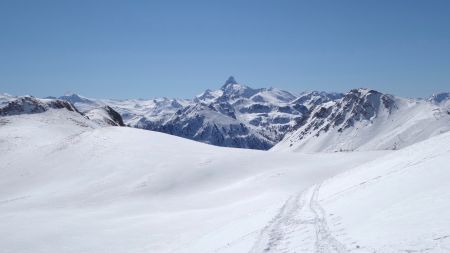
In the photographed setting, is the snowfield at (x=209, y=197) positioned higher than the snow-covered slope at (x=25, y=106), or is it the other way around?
the snow-covered slope at (x=25, y=106)

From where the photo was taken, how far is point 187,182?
4250 centimetres

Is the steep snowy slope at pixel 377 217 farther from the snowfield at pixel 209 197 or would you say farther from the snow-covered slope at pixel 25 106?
the snow-covered slope at pixel 25 106

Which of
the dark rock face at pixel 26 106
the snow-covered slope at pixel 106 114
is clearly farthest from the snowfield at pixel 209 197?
the snow-covered slope at pixel 106 114

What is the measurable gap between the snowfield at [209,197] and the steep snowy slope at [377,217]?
6 centimetres

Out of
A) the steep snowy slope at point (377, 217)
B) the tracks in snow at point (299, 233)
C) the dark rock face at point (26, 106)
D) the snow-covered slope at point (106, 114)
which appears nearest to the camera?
the steep snowy slope at point (377, 217)

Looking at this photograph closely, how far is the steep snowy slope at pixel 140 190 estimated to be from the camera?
77.3 ft

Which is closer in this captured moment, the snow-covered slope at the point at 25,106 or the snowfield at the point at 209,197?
the snowfield at the point at 209,197

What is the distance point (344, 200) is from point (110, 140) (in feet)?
149

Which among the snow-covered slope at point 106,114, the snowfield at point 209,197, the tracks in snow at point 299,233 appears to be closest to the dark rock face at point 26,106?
the snow-covered slope at point 106,114

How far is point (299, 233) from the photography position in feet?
53.7

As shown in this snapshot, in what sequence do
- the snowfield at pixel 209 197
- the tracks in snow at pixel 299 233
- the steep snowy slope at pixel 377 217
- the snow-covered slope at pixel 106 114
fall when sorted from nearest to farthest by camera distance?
the steep snowy slope at pixel 377 217, the tracks in snow at pixel 299 233, the snowfield at pixel 209 197, the snow-covered slope at pixel 106 114

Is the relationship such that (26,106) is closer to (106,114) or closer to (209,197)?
(106,114)

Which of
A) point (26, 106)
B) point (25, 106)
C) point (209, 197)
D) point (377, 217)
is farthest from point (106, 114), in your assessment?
point (377, 217)

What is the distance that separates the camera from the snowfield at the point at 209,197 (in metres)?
14.8
